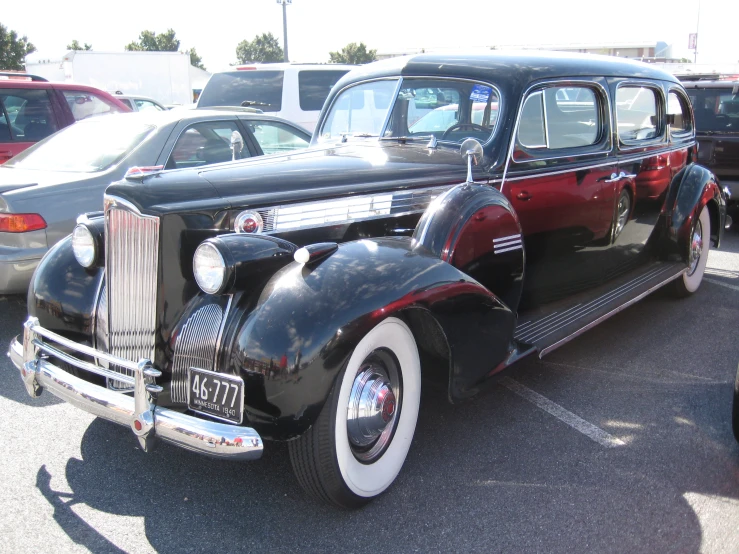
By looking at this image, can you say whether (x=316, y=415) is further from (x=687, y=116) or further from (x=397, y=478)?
(x=687, y=116)

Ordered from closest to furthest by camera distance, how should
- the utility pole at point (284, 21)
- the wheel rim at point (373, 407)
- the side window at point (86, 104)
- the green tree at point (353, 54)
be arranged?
the wheel rim at point (373, 407), the side window at point (86, 104), the utility pole at point (284, 21), the green tree at point (353, 54)

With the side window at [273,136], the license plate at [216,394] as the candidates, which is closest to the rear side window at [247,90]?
the side window at [273,136]

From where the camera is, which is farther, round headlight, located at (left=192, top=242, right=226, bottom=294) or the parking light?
the parking light

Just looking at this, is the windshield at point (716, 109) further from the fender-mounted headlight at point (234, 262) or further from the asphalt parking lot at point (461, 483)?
the fender-mounted headlight at point (234, 262)

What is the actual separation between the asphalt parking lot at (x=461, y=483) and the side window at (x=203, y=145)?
229 centimetres

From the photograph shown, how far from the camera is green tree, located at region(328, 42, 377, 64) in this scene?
5103 cm

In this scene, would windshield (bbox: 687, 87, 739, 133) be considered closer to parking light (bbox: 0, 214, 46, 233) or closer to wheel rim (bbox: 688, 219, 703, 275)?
wheel rim (bbox: 688, 219, 703, 275)

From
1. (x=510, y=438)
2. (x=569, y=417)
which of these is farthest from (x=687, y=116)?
(x=510, y=438)

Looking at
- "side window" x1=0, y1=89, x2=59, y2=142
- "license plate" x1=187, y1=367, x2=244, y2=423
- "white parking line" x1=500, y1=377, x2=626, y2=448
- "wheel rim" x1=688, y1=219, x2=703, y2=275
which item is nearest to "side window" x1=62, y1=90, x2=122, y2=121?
"side window" x1=0, y1=89, x2=59, y2=142

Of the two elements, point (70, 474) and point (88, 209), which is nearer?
point (70, 474)

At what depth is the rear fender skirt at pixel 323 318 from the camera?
232 centimetres

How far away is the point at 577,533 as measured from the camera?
254cm

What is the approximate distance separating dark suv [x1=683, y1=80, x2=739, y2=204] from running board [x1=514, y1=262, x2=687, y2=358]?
12.6ft

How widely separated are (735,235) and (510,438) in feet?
21.3
